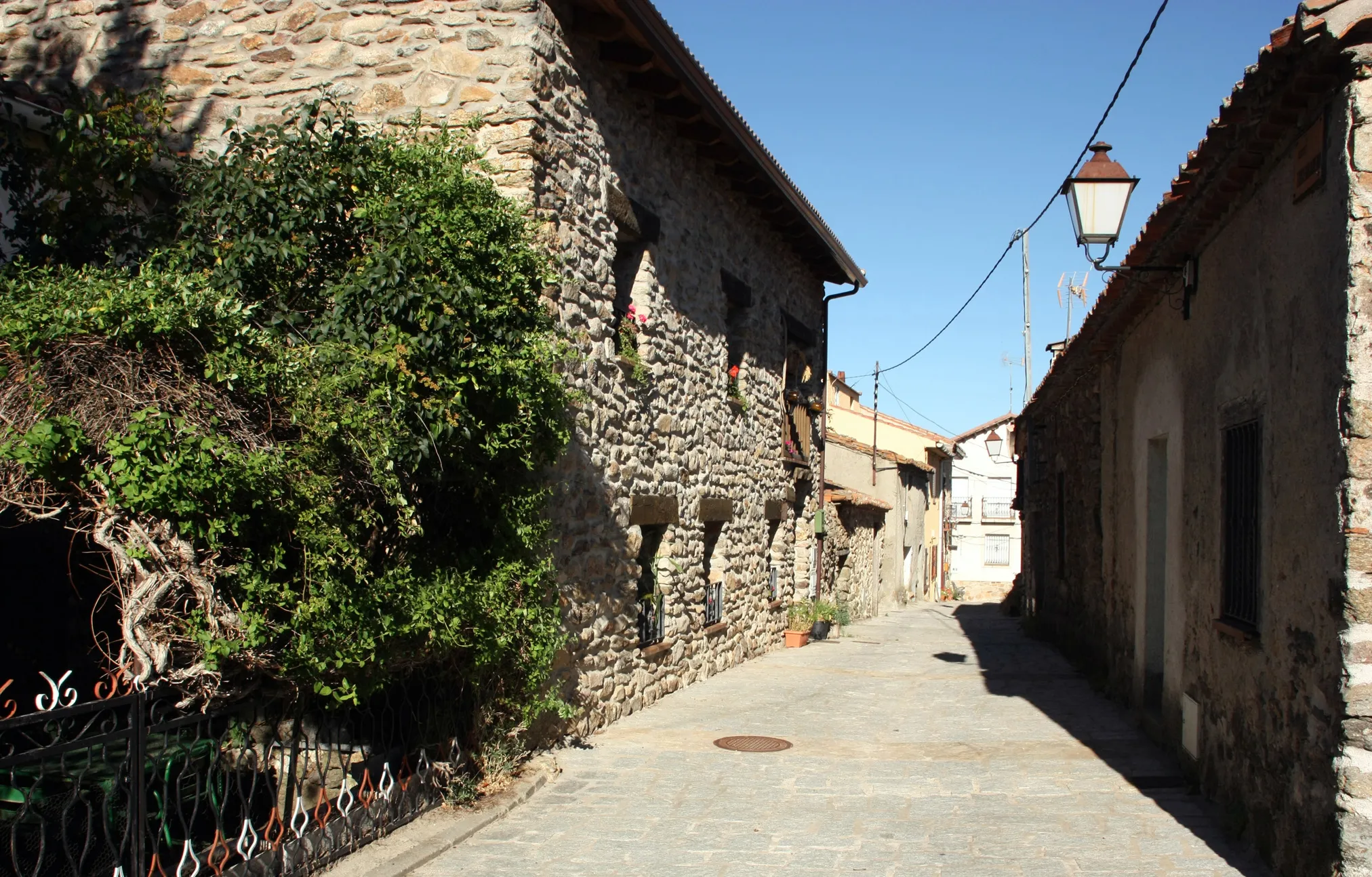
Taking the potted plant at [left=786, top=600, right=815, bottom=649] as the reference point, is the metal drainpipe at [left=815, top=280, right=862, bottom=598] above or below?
above

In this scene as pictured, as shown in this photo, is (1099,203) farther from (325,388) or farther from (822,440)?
(822,440)

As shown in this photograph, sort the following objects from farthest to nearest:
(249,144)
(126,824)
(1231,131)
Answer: (249,144) → (1231,131) → (126,824)

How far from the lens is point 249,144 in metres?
5.86

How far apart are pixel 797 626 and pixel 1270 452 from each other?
9.84 metres

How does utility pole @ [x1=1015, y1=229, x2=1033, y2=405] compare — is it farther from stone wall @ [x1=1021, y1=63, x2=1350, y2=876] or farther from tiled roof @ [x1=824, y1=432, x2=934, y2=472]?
stone wall @ [x1=1021, y1=63, x2=1350, y2=876]

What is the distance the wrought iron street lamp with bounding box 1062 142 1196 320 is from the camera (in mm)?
7070

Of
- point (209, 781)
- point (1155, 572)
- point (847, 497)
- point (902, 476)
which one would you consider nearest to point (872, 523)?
point (847, 497)

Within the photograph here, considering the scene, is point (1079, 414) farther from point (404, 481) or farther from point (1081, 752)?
point (404, 481)

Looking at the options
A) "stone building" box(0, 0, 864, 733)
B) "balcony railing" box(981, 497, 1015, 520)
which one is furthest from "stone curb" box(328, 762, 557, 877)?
"balcony railing" box(981, 497, 1015, 520)

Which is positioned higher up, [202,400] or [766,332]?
[766,332]

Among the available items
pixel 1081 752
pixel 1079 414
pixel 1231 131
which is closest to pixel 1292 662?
pixel 1231 131

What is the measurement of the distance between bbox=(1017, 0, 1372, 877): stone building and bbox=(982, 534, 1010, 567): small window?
38207 mm

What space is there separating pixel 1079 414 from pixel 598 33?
24.1ft

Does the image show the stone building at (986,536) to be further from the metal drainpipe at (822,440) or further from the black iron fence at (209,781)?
the black iron fence at (209,781)
